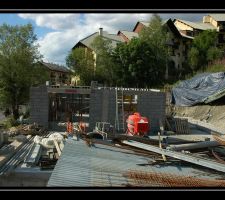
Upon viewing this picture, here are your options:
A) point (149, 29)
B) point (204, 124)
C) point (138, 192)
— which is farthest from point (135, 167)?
point (149, 29)

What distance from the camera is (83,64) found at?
33.8 metres

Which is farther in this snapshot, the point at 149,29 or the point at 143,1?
the point at 149,29

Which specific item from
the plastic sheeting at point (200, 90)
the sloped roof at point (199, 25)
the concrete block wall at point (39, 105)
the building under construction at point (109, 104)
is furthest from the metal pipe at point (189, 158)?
the sloped roof at point (199, 25)

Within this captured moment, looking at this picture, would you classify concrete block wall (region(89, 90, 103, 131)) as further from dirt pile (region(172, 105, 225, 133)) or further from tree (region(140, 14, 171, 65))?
tree (region(140, 14, 171, 65))

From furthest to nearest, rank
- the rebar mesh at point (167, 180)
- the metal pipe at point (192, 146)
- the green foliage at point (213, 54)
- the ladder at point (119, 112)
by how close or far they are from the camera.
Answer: the green foliage at point (213, 54)
the ladder at point (119, 112)
the metal pipe at point (192, 146)
the rebar mesh at point (167, 180)

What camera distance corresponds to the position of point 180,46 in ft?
144

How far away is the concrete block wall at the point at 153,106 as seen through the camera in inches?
687

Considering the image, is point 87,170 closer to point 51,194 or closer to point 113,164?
point 113,164

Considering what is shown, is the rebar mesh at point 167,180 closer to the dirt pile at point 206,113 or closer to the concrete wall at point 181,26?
the dirt pile at point 206,113

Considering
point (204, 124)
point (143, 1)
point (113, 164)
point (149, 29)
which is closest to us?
point (143, 1)

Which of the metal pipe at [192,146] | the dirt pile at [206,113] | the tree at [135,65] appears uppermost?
the tree at [135,65]

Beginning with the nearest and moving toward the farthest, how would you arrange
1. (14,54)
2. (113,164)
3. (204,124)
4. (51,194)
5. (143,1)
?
(143,1) → (51,194) → (113,164) → (204,124) → (14,54)

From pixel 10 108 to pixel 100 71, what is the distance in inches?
462

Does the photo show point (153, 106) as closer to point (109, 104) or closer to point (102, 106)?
point (109, 104)
